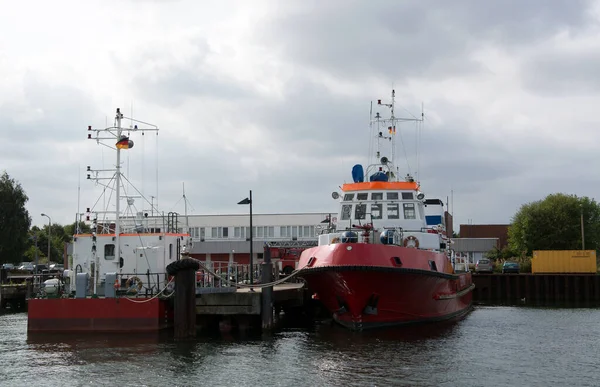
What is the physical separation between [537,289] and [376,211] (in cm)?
2337

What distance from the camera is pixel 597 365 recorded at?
20203 mm

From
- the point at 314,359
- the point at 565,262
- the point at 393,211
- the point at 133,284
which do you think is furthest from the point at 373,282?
the point at 565,262

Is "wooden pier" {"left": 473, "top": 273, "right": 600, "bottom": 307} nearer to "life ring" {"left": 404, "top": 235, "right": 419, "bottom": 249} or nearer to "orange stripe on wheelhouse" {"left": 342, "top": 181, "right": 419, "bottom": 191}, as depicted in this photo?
"orange stripe on wheelhouse" {"left": 342, "top": 181, "right": 419, "bottom": 191}

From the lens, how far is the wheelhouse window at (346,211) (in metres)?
30.5

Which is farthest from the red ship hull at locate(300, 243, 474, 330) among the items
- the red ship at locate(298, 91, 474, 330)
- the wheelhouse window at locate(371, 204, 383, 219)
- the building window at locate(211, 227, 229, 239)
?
the building window at locate(211, 227, 229, 239)

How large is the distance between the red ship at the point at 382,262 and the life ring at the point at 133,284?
6.07 m

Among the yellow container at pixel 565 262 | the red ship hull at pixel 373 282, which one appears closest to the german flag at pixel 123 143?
the red ship hull at pixel 373 282

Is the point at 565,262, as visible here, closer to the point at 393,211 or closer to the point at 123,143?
the point at 393,211

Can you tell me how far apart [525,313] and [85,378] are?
2526 centimetres

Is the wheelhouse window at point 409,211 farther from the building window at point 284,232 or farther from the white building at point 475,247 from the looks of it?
the white building at point 475,247

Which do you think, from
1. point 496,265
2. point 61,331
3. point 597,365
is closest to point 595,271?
point 496,265

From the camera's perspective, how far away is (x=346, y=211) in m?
30.6

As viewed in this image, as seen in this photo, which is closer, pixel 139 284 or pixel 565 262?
pixel 139 284

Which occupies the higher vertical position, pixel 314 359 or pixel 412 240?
pixel 412 240
